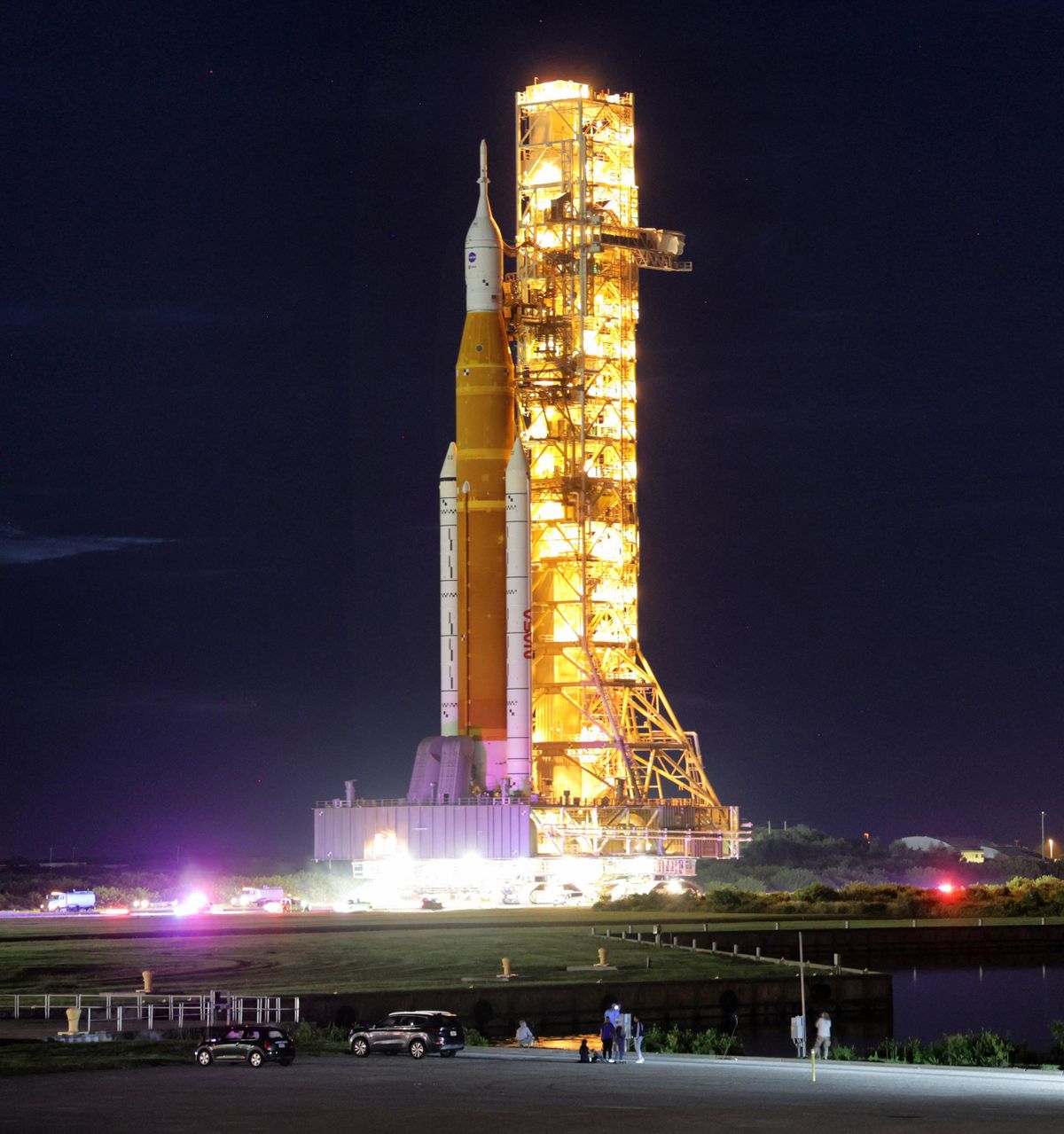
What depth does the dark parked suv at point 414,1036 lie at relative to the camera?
3609 centimetres

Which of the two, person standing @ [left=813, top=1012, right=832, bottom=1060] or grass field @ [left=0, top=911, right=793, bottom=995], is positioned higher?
grass field @ [left=0, top=911, right=793, bottom=995]

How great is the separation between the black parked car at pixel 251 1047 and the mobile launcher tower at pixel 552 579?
49.4 metres

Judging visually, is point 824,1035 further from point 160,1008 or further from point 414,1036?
point 160,1008

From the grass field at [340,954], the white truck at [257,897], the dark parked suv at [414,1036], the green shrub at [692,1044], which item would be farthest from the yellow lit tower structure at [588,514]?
the dark parked suv at [414,1036]

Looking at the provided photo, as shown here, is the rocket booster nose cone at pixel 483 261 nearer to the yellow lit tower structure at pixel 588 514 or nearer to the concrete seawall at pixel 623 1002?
the yellow lit tower structure at pixel 588 514

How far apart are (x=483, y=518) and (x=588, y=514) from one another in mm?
4258

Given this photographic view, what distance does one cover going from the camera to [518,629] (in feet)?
281

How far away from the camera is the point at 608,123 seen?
303 feet

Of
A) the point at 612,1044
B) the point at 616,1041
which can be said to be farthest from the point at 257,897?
the point at 612,1044

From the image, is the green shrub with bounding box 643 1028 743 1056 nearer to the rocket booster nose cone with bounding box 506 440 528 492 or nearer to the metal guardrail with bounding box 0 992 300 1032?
the metal guardrail with bounding box 0 992 300 1032

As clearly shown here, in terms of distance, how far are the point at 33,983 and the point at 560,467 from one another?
4616 cm

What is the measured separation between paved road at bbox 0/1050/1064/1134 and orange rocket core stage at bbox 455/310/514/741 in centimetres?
5119

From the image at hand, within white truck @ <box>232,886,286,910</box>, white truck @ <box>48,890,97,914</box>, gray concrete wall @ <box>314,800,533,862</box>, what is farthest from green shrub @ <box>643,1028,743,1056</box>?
white truck @ <box>48,890,97,914</box>

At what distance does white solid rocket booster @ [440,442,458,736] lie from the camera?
8762 centimetres
